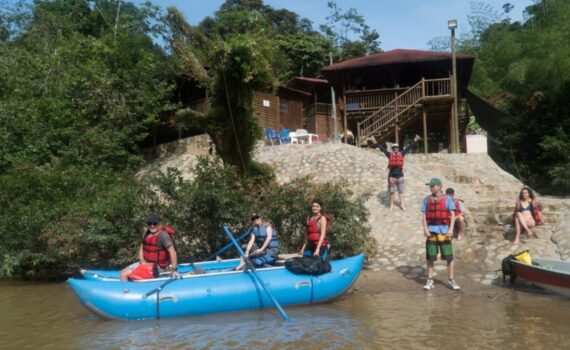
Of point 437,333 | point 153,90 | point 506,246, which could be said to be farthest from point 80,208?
point 153,90

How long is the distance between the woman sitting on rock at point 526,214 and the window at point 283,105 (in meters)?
16.8

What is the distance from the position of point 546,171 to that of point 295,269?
1878 cm

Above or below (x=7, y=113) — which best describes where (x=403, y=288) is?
below

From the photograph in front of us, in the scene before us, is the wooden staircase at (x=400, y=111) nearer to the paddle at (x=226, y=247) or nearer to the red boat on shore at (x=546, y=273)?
the paddle at (x=226, y=247)

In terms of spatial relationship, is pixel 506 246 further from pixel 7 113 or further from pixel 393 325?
pixel 7 113

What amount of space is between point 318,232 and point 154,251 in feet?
8.84

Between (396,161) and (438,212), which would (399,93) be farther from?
(438,212)

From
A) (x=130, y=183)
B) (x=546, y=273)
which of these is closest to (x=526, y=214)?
(x=546, y=273)

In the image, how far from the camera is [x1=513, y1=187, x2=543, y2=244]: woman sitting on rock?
1002 cm

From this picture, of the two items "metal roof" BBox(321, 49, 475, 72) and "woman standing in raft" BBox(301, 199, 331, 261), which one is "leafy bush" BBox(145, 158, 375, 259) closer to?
"woman standing in raft" BBox(301, 199, 331, 261)

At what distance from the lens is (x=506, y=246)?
9984 mm

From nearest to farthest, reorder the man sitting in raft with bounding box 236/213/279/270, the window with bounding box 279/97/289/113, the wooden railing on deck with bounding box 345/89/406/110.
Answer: the man sitting in raft with bounding box 236/213/279/270
the wooden railing on deck with bounding box 345/89/406/110
the window with bounding box 279/97/289/113

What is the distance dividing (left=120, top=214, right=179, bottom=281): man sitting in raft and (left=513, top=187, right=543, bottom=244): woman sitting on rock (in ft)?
22.2

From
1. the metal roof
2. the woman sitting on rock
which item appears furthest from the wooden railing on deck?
the woman sitting on rock
